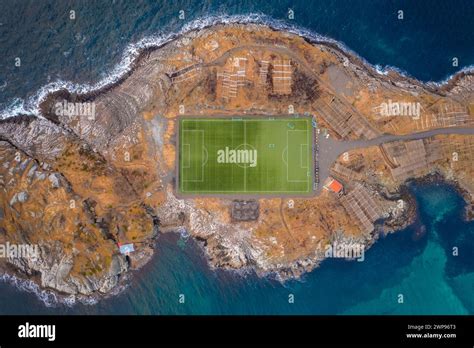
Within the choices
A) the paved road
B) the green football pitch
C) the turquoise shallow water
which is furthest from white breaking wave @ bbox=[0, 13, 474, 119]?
the turquoise shallow water

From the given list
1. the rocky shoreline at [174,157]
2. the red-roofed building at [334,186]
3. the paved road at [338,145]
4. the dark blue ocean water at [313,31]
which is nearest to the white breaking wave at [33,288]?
the dark blue ocean water at [313,31]

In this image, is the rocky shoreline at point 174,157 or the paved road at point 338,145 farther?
the paved road at point 338,145

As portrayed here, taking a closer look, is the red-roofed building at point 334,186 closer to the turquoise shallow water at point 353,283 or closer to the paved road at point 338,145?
the paved road at point 338,145

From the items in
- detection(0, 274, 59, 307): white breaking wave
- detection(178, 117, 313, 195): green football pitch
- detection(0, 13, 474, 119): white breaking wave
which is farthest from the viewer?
detection(0, 13, 474, 119): white breaking wave

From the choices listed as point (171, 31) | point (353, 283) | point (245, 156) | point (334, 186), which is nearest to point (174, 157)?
point (245, 156)

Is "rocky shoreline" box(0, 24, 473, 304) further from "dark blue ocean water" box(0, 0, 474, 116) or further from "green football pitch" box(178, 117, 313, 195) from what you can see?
"dark blue ocean water" box(0, 0, 474, 116)

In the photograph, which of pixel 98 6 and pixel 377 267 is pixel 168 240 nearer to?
pixel 377 267
